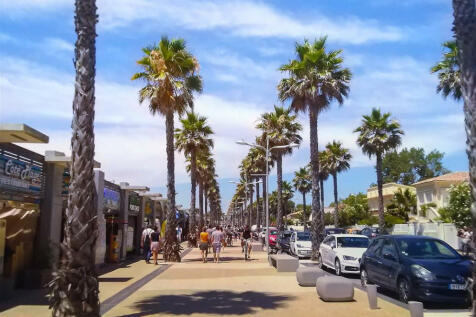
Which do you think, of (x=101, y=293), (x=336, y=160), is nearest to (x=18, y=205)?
(x=101, y=293)

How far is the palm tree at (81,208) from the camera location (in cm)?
686

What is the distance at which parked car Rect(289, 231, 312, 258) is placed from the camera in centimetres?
2452

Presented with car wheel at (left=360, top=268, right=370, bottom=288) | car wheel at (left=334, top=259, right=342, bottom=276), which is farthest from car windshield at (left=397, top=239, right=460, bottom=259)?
car wheel at (left=334, top=259, right=342, bottom=276)

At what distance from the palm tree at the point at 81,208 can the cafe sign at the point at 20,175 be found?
4.37m

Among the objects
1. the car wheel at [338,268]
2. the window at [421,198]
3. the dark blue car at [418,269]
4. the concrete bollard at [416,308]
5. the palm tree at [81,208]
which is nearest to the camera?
the palm tree at [81,208]

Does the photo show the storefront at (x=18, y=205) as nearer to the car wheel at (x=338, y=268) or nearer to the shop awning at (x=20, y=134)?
the shop awning at (x=20, y=134)

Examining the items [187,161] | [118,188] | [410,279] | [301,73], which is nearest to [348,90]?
[301,73]

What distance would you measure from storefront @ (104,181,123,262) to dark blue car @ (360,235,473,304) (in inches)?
454

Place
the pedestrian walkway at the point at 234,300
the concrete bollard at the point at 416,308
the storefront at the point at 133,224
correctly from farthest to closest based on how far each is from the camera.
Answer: the storefront at the point at 133,224 < the pedestrian walkway at the point at 234,300 < the concrete bollard at the point at 416,308

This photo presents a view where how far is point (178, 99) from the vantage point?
2155 cm

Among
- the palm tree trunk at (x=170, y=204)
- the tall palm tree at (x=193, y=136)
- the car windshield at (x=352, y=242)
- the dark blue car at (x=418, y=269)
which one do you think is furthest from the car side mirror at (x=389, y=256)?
the tall palm tree at (x=193, y=136)

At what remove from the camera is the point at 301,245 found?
81.1ft

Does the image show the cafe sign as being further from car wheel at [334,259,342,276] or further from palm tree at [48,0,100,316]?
car wheel at [334,259,342,276]

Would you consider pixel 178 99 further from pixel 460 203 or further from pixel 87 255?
pixel 460 203
